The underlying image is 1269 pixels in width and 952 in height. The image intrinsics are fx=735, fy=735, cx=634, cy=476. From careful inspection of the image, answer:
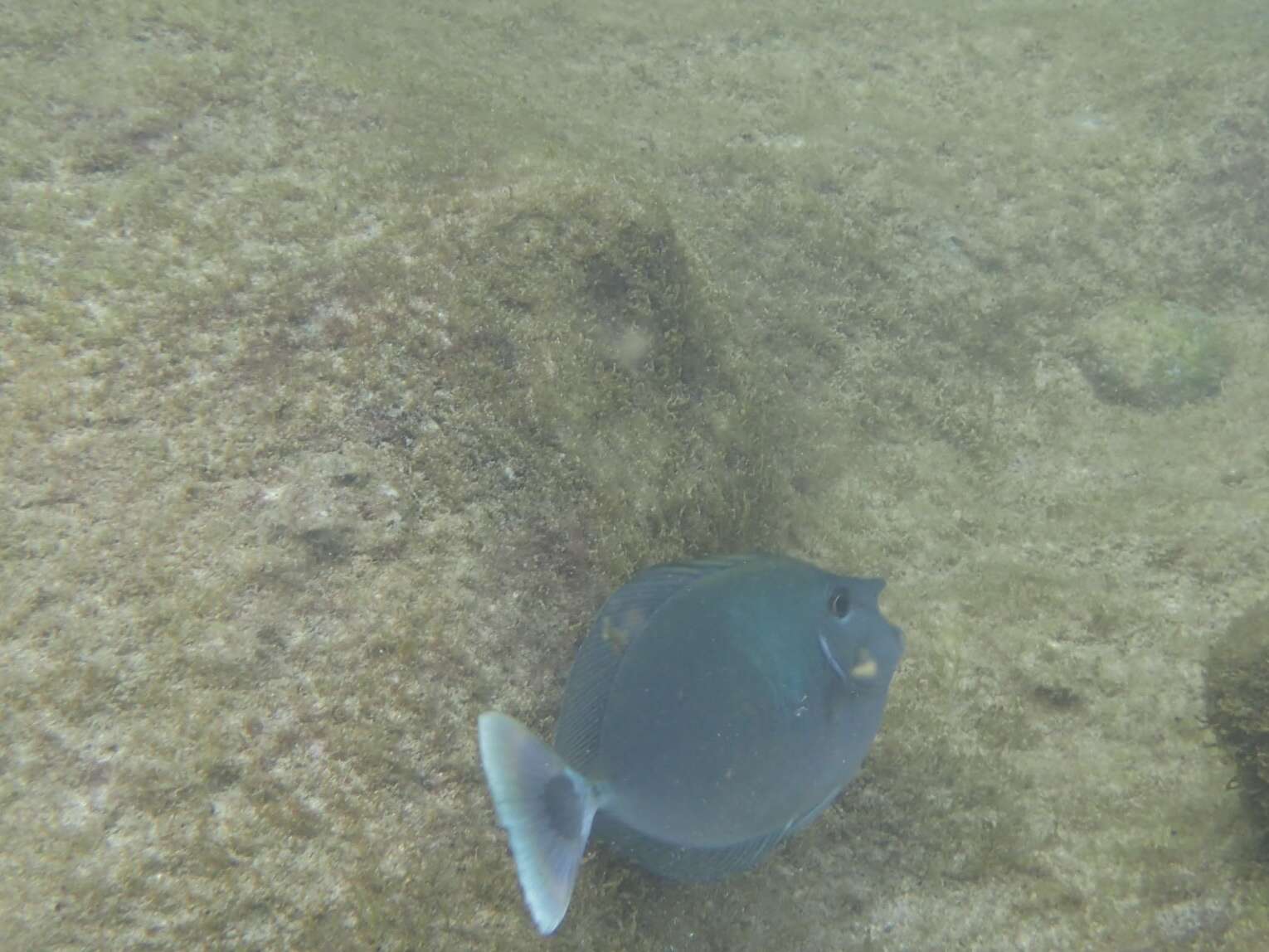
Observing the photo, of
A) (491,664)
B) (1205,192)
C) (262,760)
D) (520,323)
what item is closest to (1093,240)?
(1205,192)

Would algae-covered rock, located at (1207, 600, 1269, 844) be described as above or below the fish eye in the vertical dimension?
below

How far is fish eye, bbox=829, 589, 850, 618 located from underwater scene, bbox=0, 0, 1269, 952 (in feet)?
0.12

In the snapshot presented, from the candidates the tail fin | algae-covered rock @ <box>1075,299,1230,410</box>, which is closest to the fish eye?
the tail fin

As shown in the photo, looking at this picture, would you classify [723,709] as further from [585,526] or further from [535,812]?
[585,526]

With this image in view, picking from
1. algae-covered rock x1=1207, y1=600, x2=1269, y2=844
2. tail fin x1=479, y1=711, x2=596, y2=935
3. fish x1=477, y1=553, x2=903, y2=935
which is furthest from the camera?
algae-covered rock x1=1207, y1=600, x2=1269, y2=844

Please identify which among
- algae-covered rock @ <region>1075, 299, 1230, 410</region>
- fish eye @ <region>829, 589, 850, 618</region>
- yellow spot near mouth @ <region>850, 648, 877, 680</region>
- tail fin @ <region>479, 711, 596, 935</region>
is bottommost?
algae-covered rock @ <region>1075, 299, 1230, 410</region>

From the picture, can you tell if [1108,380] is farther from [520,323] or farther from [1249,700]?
[520,323]

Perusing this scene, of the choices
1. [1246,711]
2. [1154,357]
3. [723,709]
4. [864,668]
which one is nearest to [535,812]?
[723,709]

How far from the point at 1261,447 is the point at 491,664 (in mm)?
4759

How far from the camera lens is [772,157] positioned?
596cm

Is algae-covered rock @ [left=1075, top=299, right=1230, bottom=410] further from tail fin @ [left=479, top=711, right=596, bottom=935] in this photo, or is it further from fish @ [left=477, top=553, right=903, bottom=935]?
tail fin @ [left=479, top=711, right=596, bottom=935]

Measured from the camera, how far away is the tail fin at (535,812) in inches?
65.3

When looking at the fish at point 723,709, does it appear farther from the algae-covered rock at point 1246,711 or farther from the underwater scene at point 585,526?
the algae-covered rock at point 1246,711

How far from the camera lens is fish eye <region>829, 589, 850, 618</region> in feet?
6.66
